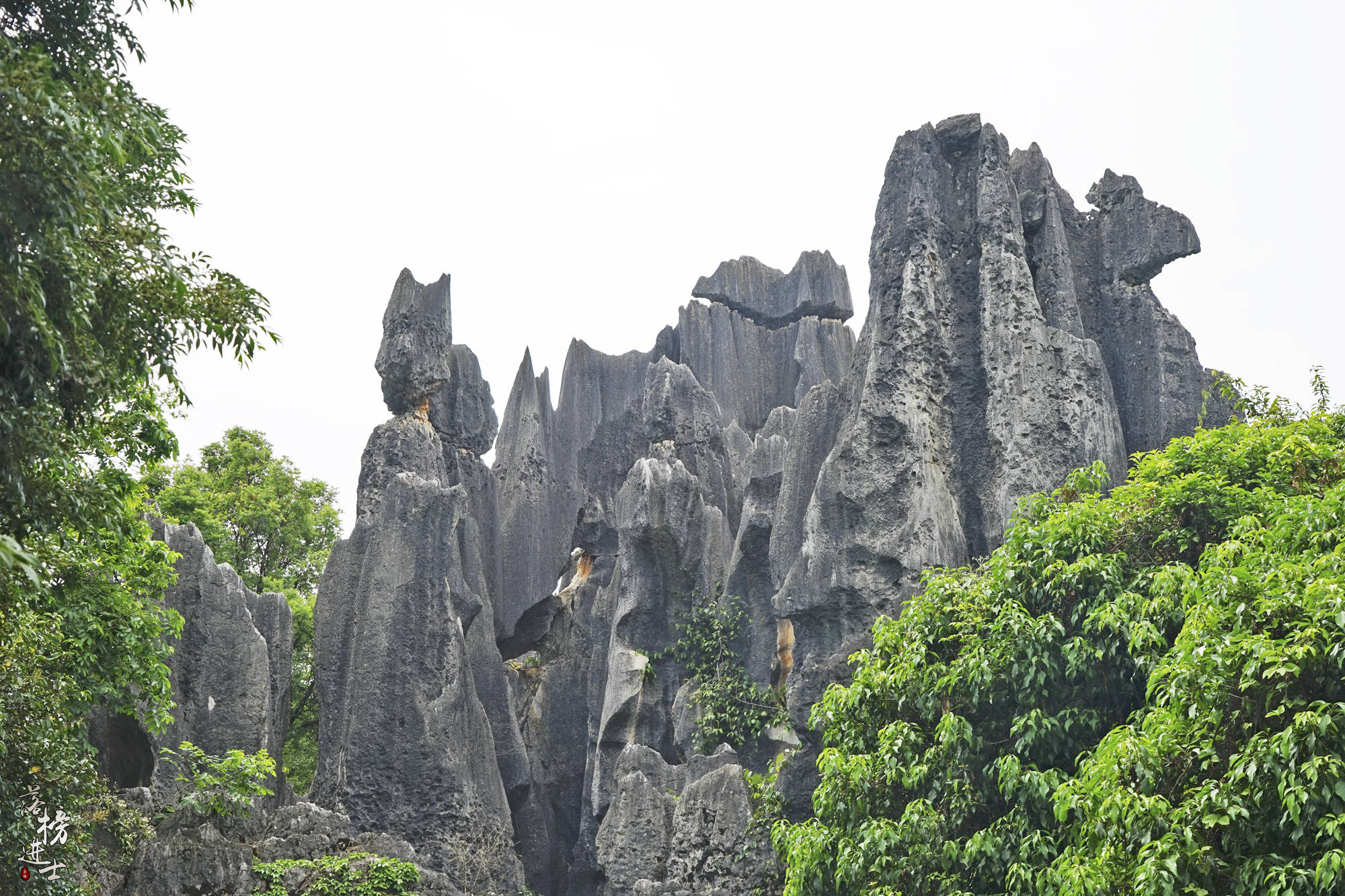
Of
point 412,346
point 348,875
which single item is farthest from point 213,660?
point 412,346

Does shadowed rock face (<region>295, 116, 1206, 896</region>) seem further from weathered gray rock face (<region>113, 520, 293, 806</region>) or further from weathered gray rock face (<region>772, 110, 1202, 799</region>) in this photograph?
weathered gray rock face (<region>113, 520, 293, 806</region>)

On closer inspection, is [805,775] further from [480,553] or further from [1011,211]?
[480,553]

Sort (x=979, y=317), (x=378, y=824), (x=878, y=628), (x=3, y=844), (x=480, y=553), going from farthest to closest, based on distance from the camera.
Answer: (x=480, y=553) < (x=378, y=824) < (x=979, y=317) < (x=878, y=628) < (x=3, y=844)

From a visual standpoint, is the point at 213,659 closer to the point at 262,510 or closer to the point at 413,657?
the point at 413,657

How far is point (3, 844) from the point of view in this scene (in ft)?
35.2

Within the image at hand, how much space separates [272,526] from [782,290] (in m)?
14.8

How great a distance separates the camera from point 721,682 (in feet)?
73.3

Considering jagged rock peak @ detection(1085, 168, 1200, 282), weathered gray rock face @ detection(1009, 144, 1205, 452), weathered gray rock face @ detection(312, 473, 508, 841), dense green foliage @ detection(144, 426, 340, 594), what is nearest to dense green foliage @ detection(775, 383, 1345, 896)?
weathered gray rock face @ detection(1009, 144, 1205, 452)

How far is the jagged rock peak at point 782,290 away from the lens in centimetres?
3544

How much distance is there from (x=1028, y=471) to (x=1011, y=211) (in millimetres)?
4235

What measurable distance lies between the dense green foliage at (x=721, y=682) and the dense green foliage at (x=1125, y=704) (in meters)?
6.94

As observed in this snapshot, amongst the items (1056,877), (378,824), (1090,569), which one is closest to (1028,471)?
(1090,569)

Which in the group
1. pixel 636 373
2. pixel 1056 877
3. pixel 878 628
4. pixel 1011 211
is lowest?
pixel 1056 877

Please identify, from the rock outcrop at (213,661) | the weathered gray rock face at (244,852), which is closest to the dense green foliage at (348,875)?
the weathered gray rock face at (244,852)
